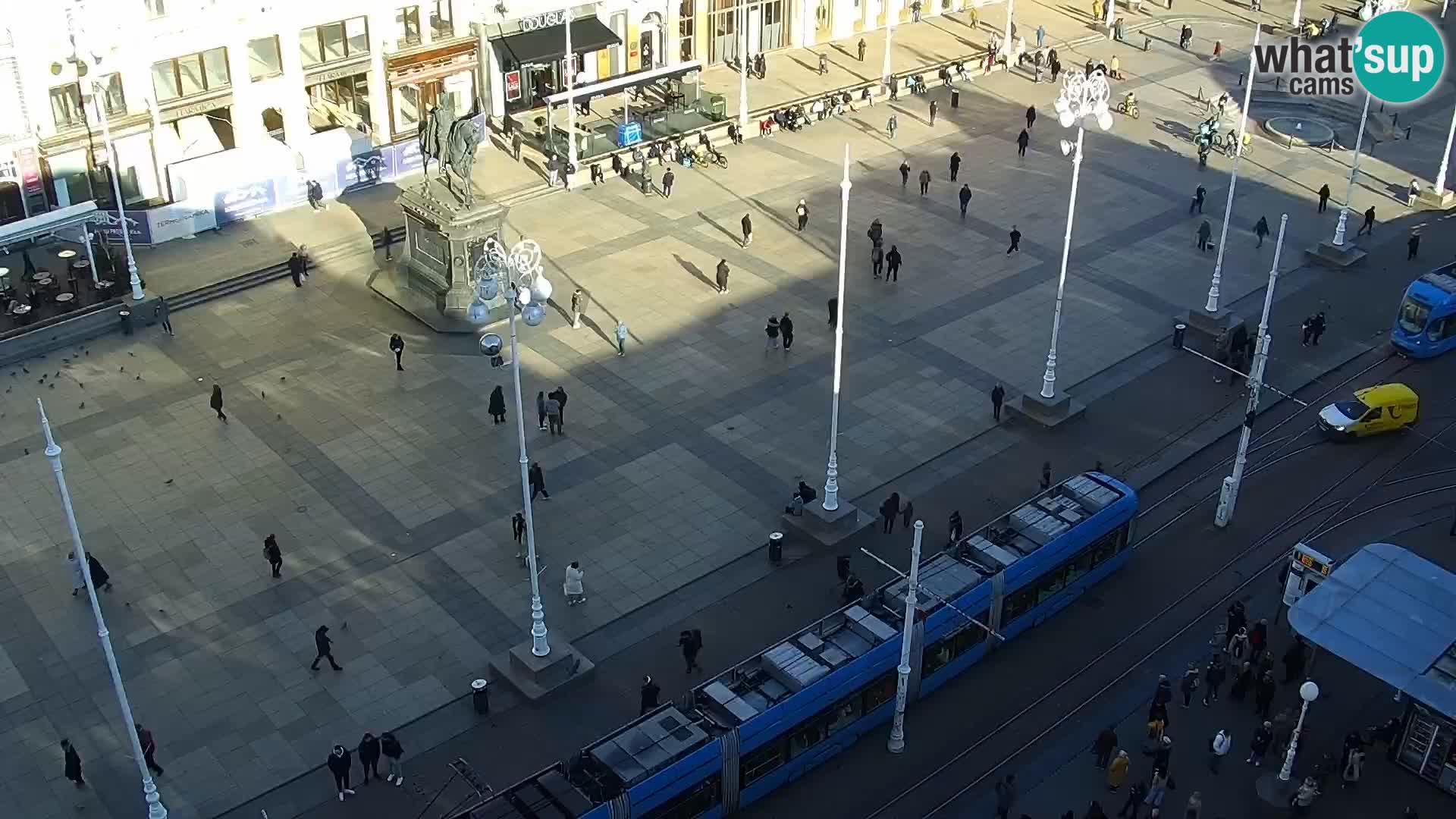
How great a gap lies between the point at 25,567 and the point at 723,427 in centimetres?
1965

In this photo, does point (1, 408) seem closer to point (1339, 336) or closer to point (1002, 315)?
point (1002, 315)

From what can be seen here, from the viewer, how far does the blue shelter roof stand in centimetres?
3200

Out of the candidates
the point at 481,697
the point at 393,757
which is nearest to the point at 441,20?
the point at 481,697

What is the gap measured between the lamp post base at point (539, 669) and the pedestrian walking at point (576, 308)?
56.8ft

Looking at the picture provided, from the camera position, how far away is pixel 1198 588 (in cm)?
3906

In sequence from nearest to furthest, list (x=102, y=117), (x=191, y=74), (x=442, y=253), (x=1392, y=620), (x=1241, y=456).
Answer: (x=1392, y=620), (x=1241, y=456), (x=102, y=117), (x=442, y=253), (x=191, y=74)

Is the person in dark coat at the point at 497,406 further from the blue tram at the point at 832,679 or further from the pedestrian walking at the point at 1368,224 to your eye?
the pedestrian walking at the point at 1368,224

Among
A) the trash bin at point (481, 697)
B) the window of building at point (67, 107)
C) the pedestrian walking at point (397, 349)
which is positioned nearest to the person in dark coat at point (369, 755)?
the trash bin at point (481, 697)

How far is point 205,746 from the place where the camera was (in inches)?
1310

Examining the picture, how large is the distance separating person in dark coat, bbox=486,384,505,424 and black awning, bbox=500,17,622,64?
2442 cm

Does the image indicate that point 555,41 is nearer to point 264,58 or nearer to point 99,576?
point 264,58

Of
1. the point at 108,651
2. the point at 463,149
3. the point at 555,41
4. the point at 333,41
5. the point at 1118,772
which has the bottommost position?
the point at 1118,772

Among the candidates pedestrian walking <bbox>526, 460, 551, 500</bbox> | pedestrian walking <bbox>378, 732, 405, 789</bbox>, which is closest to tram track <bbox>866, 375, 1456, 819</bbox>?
pedestrian walking <bbox>378, 732, 405, 789</bbox>

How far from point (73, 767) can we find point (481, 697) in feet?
28.5
